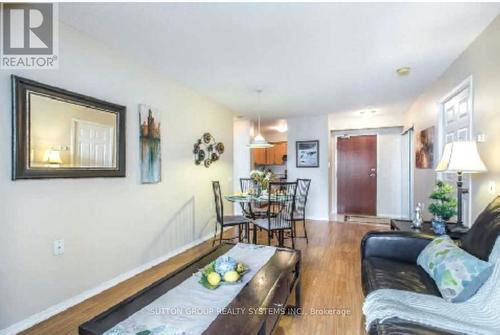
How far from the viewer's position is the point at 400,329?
1053 mm

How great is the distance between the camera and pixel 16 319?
1.81 meters

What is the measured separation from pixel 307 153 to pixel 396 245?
394cm

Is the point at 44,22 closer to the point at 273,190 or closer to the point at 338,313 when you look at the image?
the point at 273,190

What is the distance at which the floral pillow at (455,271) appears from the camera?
4.40 ft

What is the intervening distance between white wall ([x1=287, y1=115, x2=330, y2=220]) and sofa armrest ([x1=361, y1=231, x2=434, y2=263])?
363 centimetres

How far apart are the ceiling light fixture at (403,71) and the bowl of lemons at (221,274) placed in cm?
290

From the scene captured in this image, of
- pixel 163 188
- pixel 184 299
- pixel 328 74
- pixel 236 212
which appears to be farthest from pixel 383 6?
pixel 236 212

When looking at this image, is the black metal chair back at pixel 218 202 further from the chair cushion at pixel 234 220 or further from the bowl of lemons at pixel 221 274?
the bowl of lemons at pixel 221 274

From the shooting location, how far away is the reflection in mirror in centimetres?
193

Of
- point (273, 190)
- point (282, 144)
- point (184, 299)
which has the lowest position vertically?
point (184, 299)

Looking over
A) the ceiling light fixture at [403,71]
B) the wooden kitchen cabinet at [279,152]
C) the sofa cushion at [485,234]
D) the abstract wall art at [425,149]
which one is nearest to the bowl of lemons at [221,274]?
the sofa cushion at [485,234]

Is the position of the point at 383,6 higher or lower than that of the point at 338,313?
higher

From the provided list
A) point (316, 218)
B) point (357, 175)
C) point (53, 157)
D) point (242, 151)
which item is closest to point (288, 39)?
point (53, 157)

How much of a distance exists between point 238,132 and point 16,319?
203 inches
